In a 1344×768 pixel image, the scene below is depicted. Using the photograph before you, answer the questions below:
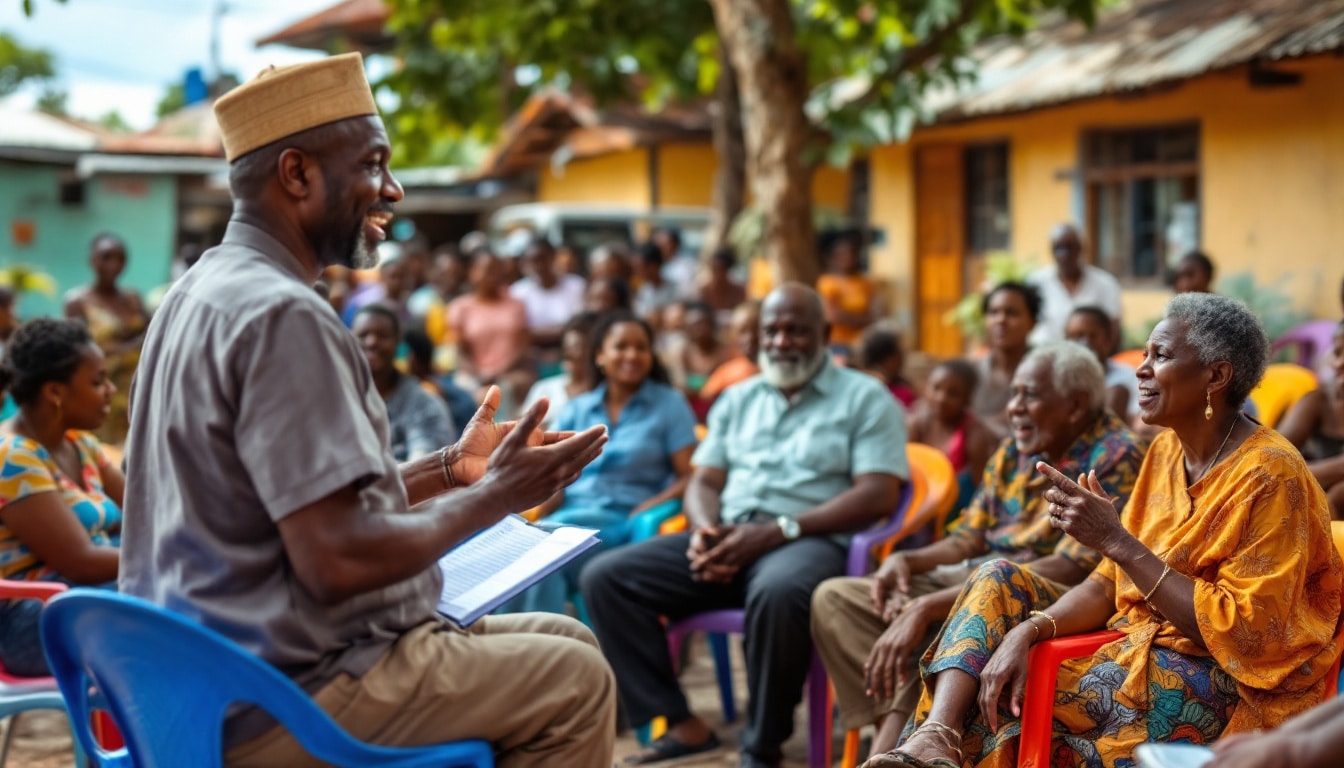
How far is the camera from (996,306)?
6711 mm

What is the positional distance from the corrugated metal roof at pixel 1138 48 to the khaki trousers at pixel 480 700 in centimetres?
778

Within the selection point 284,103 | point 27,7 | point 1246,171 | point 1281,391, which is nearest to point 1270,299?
point 1246,171

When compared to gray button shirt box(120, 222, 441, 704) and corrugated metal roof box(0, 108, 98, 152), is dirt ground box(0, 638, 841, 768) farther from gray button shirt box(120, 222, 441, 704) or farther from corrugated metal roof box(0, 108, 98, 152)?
corrugated metal roof box(0, 108, 98, 152)

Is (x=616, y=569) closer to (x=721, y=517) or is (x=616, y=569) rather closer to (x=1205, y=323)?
(x=721, y=517)

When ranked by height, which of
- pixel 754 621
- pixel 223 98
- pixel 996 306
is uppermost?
pixel 223 98

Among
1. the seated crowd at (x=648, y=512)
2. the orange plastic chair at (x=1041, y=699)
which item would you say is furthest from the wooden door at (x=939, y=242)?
the orange plastic chair at (x=1041, y=699)

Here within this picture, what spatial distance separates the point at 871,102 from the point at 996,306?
344 centimetres

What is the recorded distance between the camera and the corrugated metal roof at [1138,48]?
9250 mm

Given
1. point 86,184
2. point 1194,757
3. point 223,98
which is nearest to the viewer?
point 1194,757

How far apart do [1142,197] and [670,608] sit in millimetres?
8533

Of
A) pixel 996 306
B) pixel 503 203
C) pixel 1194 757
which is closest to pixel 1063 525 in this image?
pixel 1194 757

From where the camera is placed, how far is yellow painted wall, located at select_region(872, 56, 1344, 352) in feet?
32.5

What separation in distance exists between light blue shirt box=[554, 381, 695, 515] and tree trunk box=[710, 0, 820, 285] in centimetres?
376

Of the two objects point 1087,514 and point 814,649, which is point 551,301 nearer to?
point 814,649
